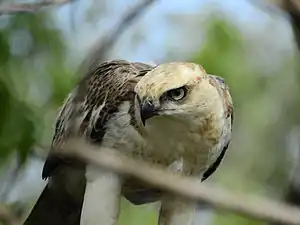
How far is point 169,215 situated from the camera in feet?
6.45

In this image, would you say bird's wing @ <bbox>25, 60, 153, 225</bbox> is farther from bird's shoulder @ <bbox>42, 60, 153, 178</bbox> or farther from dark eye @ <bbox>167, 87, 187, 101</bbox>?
dark eye @ <bbox>167, 87, 187, 101</bbox>

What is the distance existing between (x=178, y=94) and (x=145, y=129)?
16 centimetres

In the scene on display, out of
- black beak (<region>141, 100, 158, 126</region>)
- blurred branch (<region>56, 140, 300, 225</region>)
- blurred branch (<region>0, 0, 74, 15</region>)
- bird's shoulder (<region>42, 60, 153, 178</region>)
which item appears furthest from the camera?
bird's shoulder (<region>42, 60, 153, 178</region>)

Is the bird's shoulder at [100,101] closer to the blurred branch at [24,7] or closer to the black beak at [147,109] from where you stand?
the black beak at [147,109]

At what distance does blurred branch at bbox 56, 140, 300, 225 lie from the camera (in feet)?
1.59

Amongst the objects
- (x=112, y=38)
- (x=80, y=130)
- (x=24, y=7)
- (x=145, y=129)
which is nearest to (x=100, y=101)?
(x=80, y=130)

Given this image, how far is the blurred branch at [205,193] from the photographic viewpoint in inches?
19.1

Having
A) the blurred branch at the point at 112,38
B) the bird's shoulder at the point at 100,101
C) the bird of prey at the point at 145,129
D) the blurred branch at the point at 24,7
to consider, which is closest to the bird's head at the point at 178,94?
the bird of prey at the point at 145,129

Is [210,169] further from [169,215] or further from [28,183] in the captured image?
[28,183]

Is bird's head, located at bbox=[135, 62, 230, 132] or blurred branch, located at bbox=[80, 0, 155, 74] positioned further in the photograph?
bird's head, located at bbox=[135, 62, 230, 132]

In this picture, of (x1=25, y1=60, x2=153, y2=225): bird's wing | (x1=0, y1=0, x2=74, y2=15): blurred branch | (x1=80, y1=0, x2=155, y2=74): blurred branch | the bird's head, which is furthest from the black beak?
(x1=80, y1=0, x2=155, y2=74): blurred branch

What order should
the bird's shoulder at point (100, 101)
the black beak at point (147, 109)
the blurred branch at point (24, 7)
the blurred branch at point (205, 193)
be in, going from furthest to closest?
the bird's shoulder at point (100, 101), the black beak at point (147, 109), the blurred branch at point (24, 7), the blurred branch at point (205, 193)

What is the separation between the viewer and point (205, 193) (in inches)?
19.7

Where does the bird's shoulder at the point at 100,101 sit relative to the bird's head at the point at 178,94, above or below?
below
